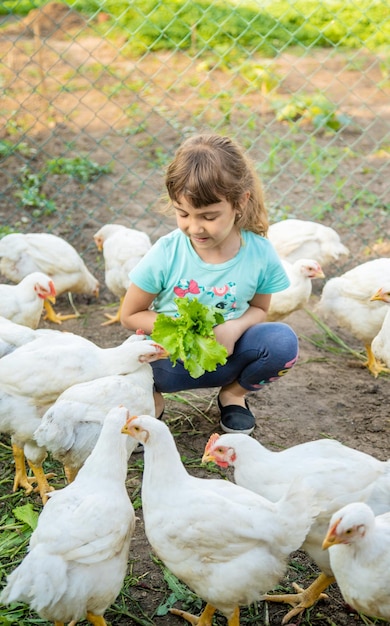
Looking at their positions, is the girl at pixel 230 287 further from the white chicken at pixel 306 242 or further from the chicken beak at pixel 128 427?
the white chicken at pixel 306 242

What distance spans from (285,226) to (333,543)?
3219 millimetres

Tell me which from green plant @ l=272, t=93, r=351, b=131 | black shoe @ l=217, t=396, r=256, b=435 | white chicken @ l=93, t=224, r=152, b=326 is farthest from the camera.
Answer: green plant @ l=272, t=93, r=351, b=131

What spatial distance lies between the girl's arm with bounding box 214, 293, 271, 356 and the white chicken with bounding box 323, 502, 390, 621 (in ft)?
4.14

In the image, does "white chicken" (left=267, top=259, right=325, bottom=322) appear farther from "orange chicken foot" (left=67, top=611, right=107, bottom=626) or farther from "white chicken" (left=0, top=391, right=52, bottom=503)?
"orange chicken foot" (left=67, top=611, right=107, bottom=626)

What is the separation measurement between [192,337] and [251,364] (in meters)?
0.66

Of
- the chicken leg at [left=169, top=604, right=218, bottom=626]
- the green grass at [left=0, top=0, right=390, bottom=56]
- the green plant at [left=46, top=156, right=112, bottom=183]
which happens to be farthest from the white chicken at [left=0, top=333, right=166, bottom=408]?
the green grass at [left=0, top=0, right=390, bottom=56]

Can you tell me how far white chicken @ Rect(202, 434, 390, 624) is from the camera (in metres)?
2.60

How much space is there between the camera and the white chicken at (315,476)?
2602 millimetres

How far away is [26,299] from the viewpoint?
4406 mm

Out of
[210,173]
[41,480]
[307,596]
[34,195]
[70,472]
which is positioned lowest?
[34,195]

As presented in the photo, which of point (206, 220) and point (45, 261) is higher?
point (206, 220)

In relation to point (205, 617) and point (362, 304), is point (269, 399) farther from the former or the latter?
point (205, 617)

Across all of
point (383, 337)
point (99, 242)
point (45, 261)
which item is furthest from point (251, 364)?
point (99, 242)

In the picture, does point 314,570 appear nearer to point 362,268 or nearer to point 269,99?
point 362,268
